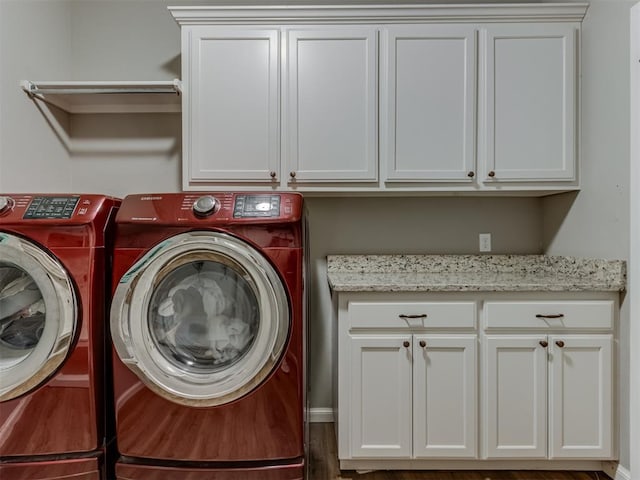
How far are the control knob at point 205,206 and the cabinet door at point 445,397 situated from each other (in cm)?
102

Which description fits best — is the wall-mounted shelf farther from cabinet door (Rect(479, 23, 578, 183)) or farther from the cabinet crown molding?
cabinet door (Rect(479, 23, 578, 183))

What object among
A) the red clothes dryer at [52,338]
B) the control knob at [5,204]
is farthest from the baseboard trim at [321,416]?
the control knob at [5,204]

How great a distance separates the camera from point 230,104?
1.84m

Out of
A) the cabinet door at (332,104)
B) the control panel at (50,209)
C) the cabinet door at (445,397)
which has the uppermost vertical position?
the cabinet door at (332,104)

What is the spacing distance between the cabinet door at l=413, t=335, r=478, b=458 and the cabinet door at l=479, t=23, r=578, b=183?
91 cm

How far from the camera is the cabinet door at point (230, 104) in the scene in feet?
6.00

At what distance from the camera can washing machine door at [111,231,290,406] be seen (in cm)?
135

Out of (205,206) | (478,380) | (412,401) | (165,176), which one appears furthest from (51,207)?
(478,380)

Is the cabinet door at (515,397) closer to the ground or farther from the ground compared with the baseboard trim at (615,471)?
farther from the ground

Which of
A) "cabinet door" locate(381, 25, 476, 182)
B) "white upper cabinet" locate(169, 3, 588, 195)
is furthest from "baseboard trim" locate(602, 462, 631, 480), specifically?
"cabinet door" locate(381, 25, 476, 182)

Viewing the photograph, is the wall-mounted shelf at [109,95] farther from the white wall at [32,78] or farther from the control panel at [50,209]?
the control panel at [50,209]

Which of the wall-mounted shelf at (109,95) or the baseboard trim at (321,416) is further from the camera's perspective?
the baseboard trim at (321,416)

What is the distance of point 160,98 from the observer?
2068 mm

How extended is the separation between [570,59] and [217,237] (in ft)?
6.32
